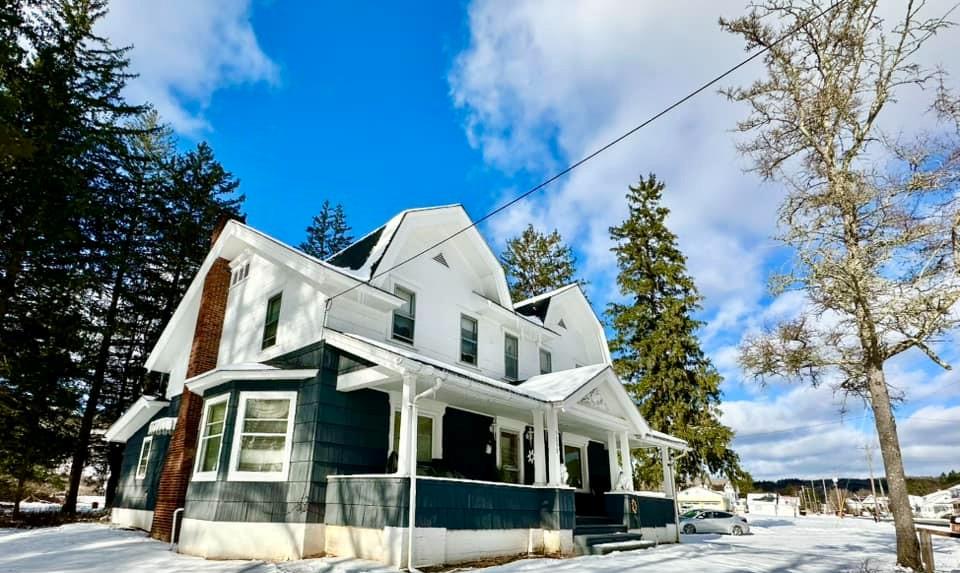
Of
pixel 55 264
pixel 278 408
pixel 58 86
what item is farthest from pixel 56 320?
pixel 278 408

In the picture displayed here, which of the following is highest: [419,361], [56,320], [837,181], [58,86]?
[58,86]

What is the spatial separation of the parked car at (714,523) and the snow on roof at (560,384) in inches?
549

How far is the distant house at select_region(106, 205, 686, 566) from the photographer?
9.48 metres

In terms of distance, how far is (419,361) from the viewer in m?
9.59

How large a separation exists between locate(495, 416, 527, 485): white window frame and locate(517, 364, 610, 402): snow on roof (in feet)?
3.66

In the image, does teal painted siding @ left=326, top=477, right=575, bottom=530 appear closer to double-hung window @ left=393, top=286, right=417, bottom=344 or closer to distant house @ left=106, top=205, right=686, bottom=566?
distant house @ left=106, top=205, right=686, bottom=566

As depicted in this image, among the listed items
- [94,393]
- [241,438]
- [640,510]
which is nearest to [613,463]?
[640,510]

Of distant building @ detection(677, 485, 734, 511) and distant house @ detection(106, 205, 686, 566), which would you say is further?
distant building @ detection(677, 485, 734, 511)

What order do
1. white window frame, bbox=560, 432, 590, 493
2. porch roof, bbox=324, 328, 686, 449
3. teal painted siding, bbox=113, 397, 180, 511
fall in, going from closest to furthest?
porch roof, bbox=324, 328, 686, 449 → teal painted siding, bbox=113, 397, 180, 511 → white window frame, bbox=560, 432, 590, 493

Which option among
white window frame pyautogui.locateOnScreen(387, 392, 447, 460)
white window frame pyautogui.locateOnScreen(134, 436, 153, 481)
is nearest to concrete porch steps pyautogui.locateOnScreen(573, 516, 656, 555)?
white window frame pyautogui.locateOnScreen(387, 392, 447, 460)

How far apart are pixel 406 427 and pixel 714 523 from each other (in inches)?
781

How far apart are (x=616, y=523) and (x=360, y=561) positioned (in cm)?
760

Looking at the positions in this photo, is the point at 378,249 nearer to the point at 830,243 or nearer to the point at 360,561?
the point at 360,561

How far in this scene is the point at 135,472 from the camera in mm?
15945
